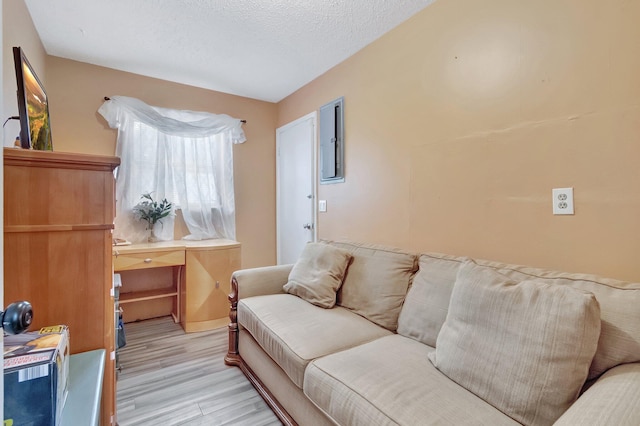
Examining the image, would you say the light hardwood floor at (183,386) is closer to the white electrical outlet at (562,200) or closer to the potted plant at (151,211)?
the potted plant at (151,211)

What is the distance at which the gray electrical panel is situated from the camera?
2.85 meters

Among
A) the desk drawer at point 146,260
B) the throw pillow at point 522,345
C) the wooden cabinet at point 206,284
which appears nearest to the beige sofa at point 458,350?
the throw pillow at point 522,345

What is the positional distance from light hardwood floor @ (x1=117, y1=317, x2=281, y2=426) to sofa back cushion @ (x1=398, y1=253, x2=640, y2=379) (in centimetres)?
101

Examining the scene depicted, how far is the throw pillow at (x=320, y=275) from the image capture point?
6.91 feet

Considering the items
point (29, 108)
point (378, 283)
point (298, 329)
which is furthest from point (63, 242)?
point (378, 283)

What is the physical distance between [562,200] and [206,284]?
9.19 ft

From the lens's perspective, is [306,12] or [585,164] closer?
[585,164]

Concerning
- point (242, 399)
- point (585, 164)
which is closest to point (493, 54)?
point (585, 164)

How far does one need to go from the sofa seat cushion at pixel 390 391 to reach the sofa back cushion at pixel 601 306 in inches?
7.5

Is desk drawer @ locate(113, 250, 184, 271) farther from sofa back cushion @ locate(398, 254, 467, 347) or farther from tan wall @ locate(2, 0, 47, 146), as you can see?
sofa back cushion @ locate(398, 254, 467, 347)

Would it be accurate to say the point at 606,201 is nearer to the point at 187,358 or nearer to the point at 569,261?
the point at 569,261

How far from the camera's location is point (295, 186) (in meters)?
3.54

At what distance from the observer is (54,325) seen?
3.54ft

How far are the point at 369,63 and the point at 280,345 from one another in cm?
222
